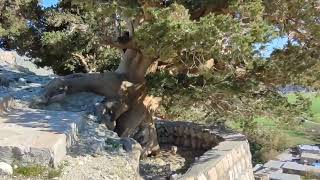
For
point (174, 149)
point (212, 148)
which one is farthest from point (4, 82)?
point (212, 148)

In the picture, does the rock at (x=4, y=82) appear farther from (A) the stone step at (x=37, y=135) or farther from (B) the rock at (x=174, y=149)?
(B) the rock at (x=174, y=149)

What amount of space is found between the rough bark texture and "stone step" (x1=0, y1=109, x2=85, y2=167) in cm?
123

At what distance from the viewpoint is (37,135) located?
4965 mm

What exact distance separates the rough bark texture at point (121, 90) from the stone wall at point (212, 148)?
1328 millimetres

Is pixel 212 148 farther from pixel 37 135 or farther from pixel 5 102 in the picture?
pixel 5 102

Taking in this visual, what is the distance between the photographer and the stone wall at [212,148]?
5102mm

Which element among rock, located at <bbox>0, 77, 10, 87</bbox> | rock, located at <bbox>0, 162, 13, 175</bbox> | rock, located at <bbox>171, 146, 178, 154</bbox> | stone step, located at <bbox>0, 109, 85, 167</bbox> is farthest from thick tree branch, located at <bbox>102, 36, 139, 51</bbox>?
rock, located at <bbox>0, 162, 13, 175</bbox>

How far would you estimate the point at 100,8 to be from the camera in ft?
17.7

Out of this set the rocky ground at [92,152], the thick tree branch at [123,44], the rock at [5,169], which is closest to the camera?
the rock at [5,169]

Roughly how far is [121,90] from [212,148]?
199cm

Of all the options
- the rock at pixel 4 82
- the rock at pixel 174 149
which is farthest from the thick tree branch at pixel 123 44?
the rock at pixel 174 149

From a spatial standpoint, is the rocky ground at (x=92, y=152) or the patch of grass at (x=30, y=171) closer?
the patch of grass at (x=30, y=171)

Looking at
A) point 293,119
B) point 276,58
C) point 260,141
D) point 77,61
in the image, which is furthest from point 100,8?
point 260,141

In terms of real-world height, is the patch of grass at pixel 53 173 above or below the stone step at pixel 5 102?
below
